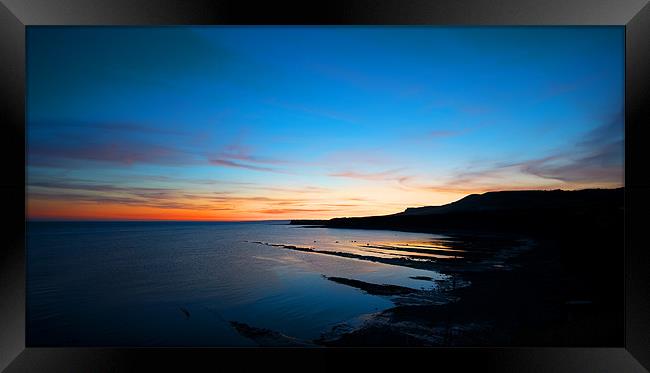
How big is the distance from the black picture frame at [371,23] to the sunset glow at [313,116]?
2.63 ft

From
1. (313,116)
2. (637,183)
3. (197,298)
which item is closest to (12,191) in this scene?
(313,116)

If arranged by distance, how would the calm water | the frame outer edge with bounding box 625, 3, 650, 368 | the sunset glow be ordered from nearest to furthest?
1. the frame outer edge with bounding box 625, 3, 650, 368
2. the sunset glow
3. the calm water

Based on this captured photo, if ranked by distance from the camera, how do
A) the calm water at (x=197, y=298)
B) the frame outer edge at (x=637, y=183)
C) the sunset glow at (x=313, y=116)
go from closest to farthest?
the frame outer edge at (x=637, y=183), the sunset glow at (x=313, y=116), the calm water at (x=197, y=298)

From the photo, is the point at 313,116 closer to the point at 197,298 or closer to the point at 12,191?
the point at 12,191

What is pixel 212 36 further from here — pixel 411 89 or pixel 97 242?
pixel 97 242

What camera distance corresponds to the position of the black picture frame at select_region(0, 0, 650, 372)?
2.31 metres

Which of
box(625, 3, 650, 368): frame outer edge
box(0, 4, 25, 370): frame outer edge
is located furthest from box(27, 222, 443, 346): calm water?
box(625, 3, 650, 368): frame outer edge

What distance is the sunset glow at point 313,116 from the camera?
12.8 feet

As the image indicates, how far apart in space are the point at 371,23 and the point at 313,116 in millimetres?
3406

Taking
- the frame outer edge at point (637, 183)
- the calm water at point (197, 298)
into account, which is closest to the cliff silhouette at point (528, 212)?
the frame outer edge at point (637, 183)

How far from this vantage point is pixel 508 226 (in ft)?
49.4

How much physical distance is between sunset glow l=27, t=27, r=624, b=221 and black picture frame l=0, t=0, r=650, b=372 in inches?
31.6

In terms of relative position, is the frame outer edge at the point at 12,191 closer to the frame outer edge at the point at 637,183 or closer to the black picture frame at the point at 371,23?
the black picture frame at the point at 371,23

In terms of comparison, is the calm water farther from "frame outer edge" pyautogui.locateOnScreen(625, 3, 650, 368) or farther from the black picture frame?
"frame outer edge" pyautogui.locateOnScreen(625, 3, 650, 368)
